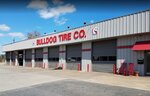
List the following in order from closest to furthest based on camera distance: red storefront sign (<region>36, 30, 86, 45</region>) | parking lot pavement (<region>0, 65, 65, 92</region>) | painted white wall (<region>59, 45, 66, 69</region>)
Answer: parking lot pavement (<region>0, 65, 65, 92</region>) < red storefront sign (<region>36, 30, 86, 45</region>) < painted white wall (<region>59, 45, 66, 69</region>)

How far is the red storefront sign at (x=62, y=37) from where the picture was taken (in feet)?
95.6

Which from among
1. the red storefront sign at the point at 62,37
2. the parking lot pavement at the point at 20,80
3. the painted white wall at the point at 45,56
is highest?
the red storefront sign at the point at 62,37

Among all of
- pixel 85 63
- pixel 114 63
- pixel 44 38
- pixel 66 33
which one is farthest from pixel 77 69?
pixel 44 38

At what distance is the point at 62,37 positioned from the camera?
33.0m

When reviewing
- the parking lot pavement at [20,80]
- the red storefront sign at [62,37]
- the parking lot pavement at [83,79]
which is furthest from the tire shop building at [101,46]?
→ the parking lot pavement at [20,80]

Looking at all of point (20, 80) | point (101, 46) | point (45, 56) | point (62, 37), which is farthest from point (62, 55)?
point (20, 80)

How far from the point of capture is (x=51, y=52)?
3797 cm

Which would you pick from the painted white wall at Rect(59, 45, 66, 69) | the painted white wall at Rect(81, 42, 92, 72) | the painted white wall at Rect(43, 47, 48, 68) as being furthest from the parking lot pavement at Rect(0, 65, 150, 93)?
the painted white wall at Rect(43, 47, 48, 68)

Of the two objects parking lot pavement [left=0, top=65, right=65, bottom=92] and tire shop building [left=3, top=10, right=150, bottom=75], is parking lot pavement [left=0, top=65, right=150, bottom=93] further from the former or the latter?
tire shop building [left=3, top=10, right=150, bottom=75]

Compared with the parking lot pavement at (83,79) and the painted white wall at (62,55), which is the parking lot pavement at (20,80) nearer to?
the parking lot pavement at (83,79)

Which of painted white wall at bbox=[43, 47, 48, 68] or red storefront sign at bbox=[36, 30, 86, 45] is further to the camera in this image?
painted white wall at bbox=[43, 47, 48, 68]

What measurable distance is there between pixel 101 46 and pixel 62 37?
7.98 m

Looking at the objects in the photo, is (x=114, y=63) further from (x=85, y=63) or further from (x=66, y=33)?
(x=66, y=33)

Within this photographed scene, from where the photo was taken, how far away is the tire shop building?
70.1 ft
